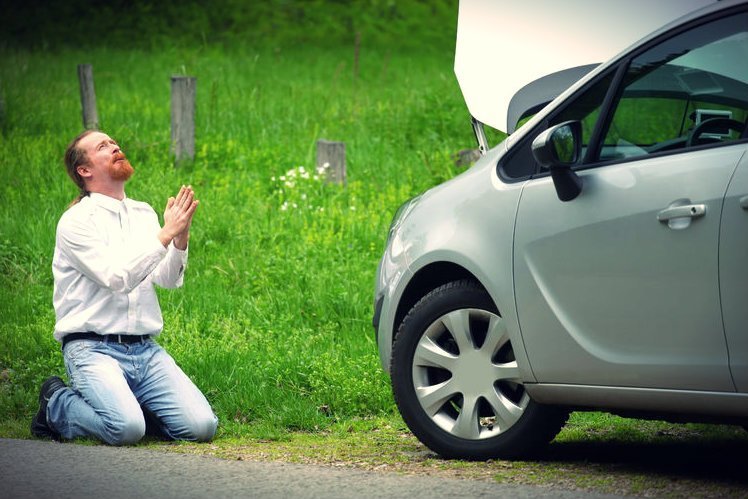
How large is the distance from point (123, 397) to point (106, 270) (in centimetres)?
61

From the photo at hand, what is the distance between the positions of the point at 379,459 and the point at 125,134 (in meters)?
7.62

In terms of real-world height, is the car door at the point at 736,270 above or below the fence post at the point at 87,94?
below

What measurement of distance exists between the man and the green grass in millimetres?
610

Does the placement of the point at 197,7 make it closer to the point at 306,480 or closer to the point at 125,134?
the point at 125,134

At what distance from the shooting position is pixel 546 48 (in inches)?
240

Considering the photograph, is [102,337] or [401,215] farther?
[102,337]

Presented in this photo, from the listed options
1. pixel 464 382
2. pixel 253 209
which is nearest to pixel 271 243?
pixel 253 209

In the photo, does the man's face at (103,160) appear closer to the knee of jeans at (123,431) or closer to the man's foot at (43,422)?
the man's foot at (43,422)

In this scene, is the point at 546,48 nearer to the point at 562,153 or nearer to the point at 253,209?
the point at 562,153

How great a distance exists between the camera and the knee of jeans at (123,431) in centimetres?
577

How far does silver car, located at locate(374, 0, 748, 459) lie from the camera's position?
4.46 metres

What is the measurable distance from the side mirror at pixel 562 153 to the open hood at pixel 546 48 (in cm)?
110

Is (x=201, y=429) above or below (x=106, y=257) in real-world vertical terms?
below

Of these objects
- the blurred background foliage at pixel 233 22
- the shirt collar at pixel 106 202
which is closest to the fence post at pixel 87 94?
the shirt collar at pixel 106 202
